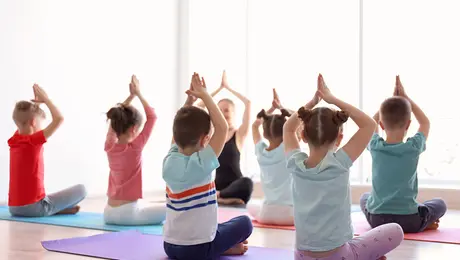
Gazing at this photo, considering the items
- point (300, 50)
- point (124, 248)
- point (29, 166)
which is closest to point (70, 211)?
point (29, 166)

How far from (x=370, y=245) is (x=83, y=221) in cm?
195

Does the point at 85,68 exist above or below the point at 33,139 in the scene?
above

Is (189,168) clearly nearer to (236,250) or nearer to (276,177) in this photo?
(236,250)

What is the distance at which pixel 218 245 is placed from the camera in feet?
8.13

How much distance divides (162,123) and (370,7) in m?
2.22

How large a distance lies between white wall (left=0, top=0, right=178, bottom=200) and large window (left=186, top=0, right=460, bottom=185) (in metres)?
0.70

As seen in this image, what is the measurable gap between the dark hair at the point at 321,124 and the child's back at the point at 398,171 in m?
1.06

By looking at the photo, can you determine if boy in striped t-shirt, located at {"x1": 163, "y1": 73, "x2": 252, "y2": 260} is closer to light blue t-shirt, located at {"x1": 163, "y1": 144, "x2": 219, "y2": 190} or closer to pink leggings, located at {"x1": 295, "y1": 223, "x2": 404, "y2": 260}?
light blue t-shirt, located at {"x1": 163, "y1": 144, "x2": 219, "y2": 190}

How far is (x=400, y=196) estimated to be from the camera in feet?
10.7

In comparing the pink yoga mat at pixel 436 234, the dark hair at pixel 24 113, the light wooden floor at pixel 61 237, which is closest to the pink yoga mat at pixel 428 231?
the pink yoga mat at pixel 436 234

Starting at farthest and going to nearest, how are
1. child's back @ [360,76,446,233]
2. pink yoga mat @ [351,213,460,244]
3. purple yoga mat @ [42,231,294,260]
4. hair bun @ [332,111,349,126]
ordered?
child's back @ [360,76,446,233] < pink yoga mat @ [351,213,460,244] < purple yoga mat @ [42,231,294,260] < hair bun @ [332,111,349,126]

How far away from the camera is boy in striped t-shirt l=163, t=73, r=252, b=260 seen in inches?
93.7

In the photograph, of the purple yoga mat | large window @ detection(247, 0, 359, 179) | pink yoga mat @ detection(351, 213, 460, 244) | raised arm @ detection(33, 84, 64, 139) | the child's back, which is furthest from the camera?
large window @ detection(247, 0, 359, 179)

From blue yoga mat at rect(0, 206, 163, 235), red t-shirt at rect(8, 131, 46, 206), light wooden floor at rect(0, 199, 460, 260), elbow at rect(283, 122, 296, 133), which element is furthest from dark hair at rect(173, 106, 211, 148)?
red t-shirt at rect(8, 131, 46, 206)
